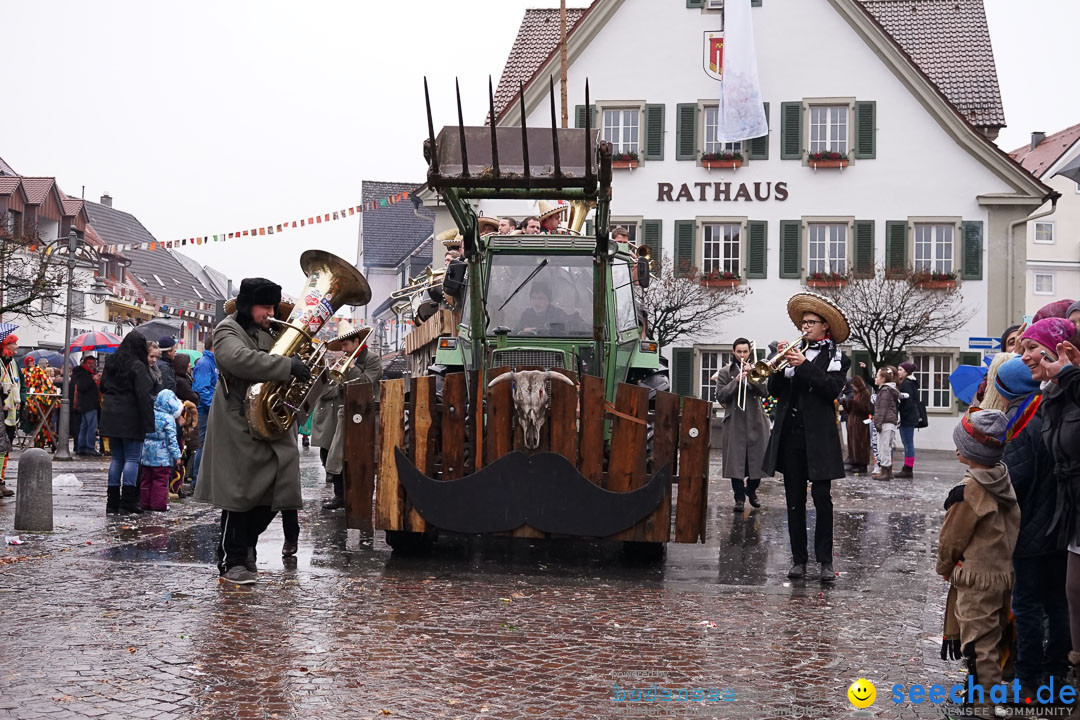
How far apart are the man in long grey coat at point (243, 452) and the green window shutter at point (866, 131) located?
1104 inches

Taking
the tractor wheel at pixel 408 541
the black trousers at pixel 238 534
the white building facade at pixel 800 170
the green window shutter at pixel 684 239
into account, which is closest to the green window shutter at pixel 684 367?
the white building facade at pixel 800 170

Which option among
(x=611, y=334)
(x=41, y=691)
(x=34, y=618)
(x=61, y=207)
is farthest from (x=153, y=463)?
(x=61, y=207)

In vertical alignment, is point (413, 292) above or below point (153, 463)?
above

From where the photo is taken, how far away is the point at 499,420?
9.46 metres

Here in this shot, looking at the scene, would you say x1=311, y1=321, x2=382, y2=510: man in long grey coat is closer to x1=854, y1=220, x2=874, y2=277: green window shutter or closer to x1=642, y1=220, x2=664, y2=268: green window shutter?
x1=642, y1=220, x2=664, y2=268: green window shutter

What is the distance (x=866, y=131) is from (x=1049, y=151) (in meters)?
31.8

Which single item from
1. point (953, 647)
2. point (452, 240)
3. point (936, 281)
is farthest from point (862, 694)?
point (936, 281)

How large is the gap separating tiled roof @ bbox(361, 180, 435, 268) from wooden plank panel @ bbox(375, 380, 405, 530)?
5402cm

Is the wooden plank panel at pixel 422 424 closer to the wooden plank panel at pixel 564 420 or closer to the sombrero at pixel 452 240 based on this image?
the wooden plank panel at pixel 564 420

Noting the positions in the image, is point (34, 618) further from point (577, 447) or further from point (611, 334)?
point (611, 334)

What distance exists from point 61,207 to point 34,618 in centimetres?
4833

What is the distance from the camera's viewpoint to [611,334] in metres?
10.8

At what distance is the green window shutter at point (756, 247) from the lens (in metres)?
34.8

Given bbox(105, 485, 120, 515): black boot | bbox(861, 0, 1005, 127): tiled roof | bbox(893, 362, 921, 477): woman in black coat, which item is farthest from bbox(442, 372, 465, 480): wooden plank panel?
bbox(861, 0, 1005, 127): tiled roof
